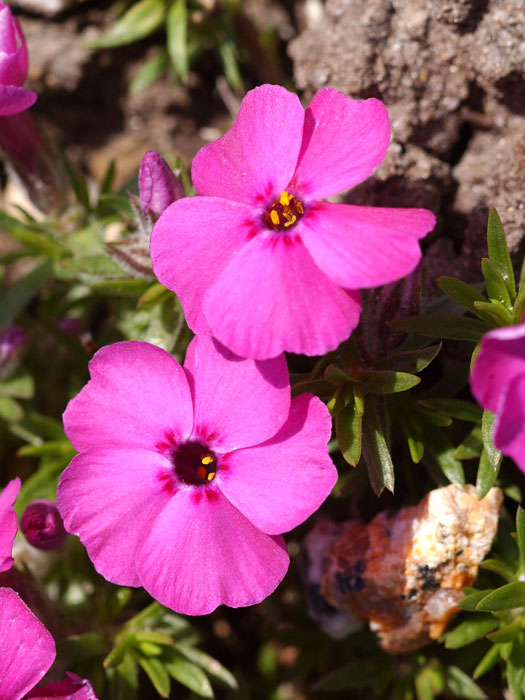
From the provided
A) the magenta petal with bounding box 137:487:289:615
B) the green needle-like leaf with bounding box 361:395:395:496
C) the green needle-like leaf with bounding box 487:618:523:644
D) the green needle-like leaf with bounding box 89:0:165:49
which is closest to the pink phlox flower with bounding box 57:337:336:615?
the magenta petal with bounding box 137:487:289:615

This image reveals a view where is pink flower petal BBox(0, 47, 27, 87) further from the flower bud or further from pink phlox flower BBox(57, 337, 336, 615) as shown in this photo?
the flower bud

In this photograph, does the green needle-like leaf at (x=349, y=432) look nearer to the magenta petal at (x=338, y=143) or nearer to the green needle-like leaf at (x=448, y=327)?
the green needle-like leaf at (x=448, y=327)

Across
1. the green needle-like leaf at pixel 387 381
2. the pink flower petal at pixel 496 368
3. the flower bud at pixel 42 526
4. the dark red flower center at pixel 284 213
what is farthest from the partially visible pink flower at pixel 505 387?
the flower bud at pixel 42 526

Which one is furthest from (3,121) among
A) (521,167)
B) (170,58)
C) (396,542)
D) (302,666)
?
(302,666)

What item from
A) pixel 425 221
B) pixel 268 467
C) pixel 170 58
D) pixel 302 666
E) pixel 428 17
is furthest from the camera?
pixel 170 58

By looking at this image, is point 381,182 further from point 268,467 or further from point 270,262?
point 268,467
